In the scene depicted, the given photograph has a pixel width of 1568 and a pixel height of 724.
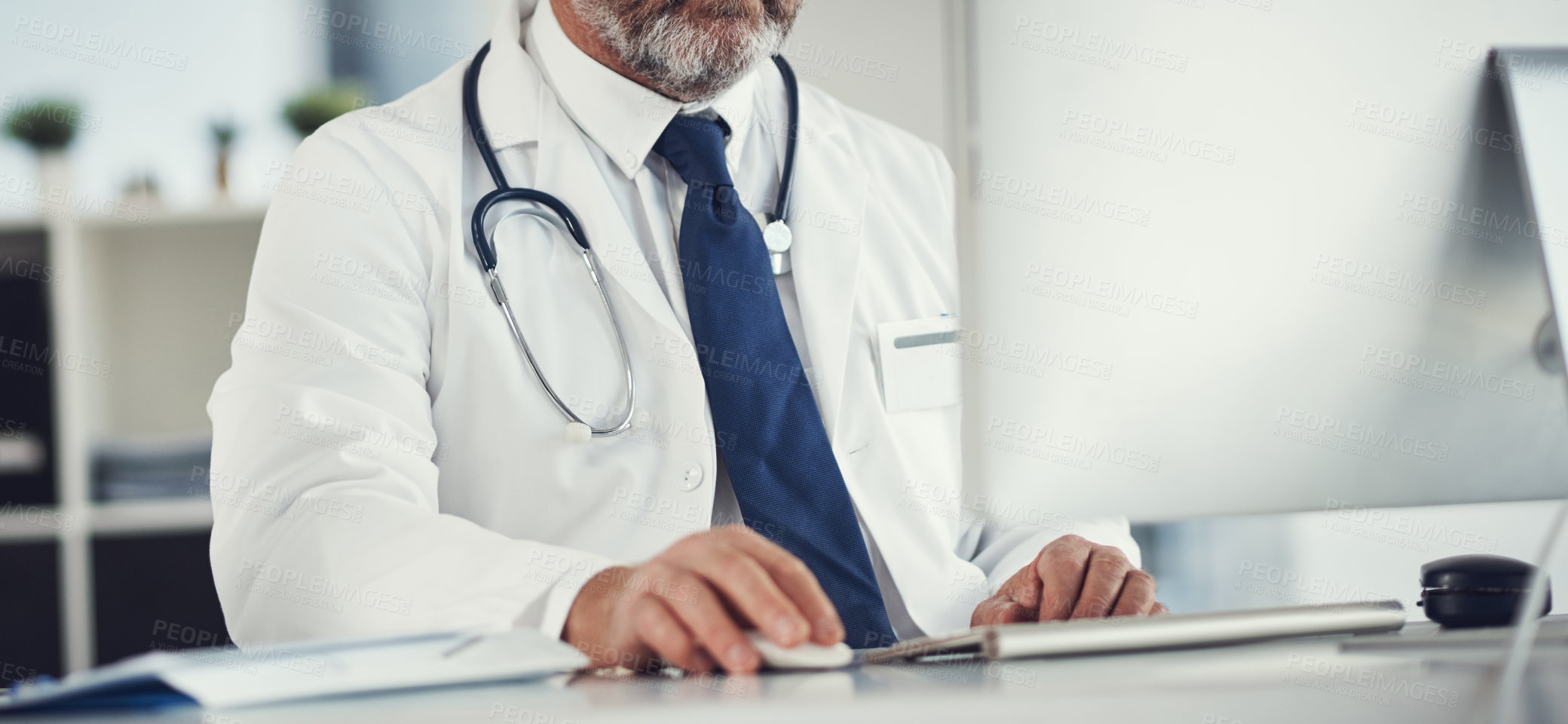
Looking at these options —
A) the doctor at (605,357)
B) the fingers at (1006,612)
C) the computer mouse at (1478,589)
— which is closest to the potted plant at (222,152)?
the doctor at (605,357)

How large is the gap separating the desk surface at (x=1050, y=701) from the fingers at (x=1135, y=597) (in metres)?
0.39

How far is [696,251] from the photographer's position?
1056 mm

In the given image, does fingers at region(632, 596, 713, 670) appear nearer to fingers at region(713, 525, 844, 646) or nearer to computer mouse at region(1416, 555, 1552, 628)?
fingers at region(713, 525, 844, 646)

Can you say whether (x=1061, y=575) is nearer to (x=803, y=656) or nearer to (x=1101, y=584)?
(x=1101, y=584)

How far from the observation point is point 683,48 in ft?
3.88

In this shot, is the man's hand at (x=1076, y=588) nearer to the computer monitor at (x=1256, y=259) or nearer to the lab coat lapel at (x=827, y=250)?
the computer monitor at (x=1256, y=259)

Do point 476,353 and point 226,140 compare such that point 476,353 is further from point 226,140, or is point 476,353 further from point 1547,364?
point 226,140

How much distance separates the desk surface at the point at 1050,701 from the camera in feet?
0.97

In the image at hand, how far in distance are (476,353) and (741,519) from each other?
0.32 m

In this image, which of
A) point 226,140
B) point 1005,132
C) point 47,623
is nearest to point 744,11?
point 1005,132

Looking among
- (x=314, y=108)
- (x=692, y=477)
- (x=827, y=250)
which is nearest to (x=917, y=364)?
(x=827, y=250)

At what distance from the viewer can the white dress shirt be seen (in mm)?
1111

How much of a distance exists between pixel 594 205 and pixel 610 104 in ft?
0.46

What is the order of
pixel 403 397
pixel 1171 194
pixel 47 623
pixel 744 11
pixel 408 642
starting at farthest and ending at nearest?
pixel 47 623 → pixel 744 11 → pixel 403 397 → pixel 1171 194 → pixel 408 642
